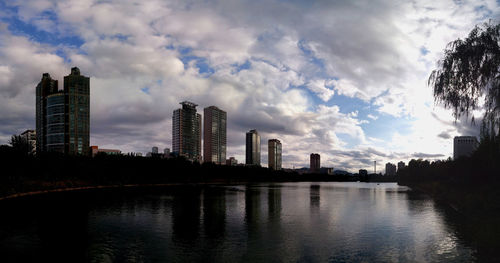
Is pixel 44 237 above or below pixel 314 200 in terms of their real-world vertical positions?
above

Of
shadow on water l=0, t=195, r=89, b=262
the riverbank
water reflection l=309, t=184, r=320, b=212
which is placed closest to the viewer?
shadow on water l=0, t=195, r=89, b=262

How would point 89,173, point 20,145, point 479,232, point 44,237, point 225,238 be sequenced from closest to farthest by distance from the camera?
point 44,237 → point 225,238 → point 479,232 → point 20,145 → point 89,173

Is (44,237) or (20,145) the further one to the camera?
(20,145)

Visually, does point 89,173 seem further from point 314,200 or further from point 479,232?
point 479,232

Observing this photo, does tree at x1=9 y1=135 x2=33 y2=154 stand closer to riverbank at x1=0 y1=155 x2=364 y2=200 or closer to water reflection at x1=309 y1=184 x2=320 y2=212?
riverbank at x1=0 y1=155 x2=364 y2=200

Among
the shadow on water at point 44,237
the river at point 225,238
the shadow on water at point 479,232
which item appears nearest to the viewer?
the shadow on water at point 44,237

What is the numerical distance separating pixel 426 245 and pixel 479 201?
23441mm

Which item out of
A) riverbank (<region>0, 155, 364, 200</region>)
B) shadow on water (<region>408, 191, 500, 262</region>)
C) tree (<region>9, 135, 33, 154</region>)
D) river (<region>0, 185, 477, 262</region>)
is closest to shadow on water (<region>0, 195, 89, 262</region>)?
river (<region>0, 185, 477, 262</region>)

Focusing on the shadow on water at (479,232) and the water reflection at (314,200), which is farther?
the water reflection at (314,200)

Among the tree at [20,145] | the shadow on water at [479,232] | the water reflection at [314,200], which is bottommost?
the water reflection at [314,200]

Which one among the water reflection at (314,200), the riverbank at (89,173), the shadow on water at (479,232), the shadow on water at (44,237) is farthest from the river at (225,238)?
the riverbank at (89,173)

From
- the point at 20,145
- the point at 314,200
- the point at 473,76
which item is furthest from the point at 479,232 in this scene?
the point at 20,145

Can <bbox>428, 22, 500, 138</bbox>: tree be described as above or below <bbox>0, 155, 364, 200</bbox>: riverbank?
above

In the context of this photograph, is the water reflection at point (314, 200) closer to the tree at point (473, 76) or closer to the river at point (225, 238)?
the river at point (225, 238)
